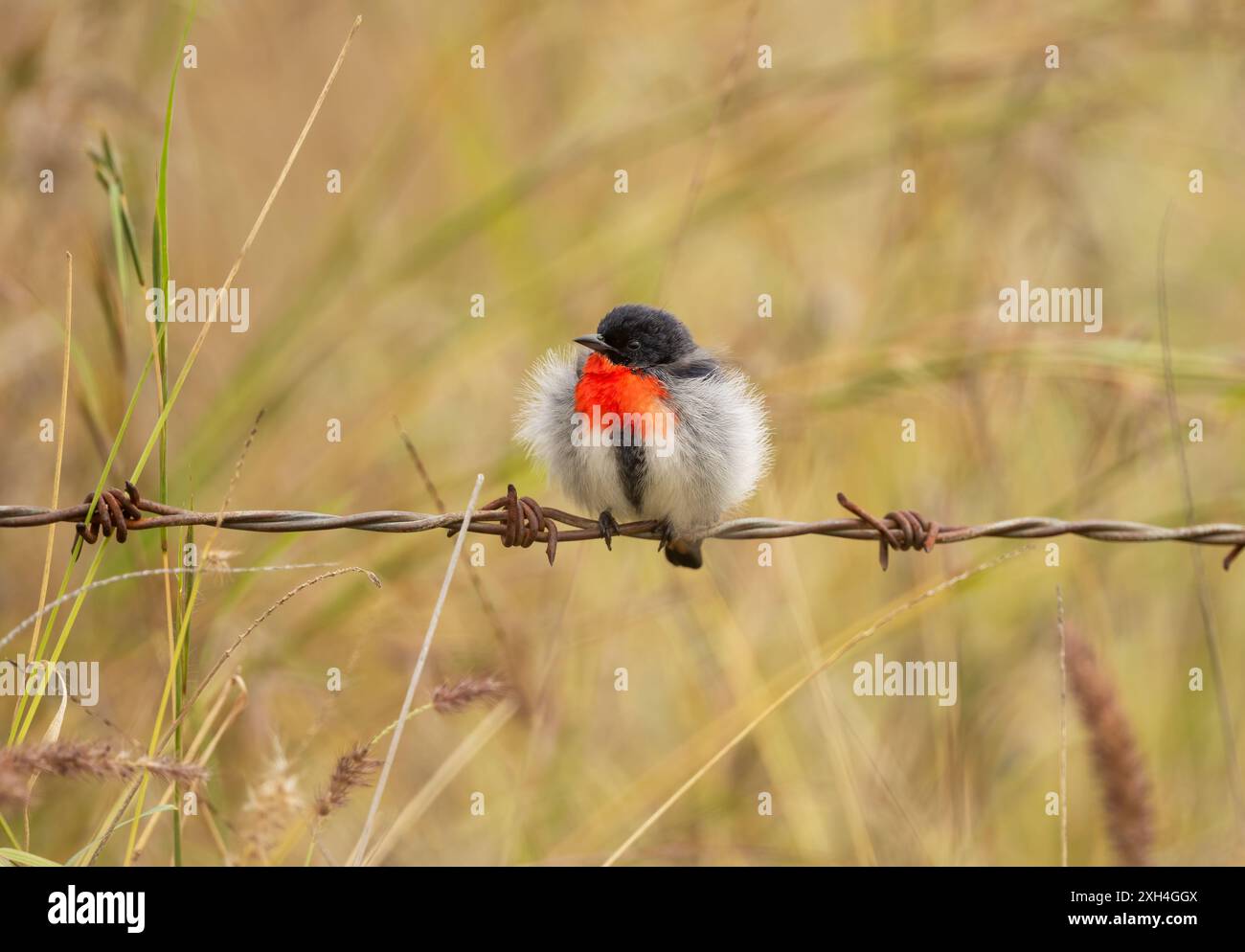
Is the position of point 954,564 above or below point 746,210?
below

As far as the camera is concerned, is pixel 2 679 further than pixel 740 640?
No

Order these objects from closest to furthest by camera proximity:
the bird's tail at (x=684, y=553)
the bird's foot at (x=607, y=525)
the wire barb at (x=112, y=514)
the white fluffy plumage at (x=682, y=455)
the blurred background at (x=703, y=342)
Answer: the wire barb at (x=112, y=514) → the bird's foot at (x=607, y=525) → the white fluffy plumage at (x=682, y=455) → the bird's tail at (x=684, y=553) → the blurred background at (x=703, y=342)

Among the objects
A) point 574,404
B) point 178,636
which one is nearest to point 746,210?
point 574,404

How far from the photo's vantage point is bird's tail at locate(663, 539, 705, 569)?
13.9 ft

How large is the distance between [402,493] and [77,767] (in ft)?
10.4

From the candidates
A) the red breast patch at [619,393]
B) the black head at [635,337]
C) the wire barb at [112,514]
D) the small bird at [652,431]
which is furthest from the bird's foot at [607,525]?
the wire barb at [112,514]

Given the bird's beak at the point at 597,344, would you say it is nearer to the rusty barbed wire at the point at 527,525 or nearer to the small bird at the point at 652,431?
the small bird at the point at 652,431

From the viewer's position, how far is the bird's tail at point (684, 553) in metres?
4.25

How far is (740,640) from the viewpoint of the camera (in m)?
4.71

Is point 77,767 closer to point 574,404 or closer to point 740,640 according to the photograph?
point 574,404

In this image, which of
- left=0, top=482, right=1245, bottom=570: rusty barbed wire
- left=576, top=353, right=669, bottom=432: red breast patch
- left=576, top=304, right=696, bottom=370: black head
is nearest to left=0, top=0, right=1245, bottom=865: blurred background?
left=576, top=304, right=696, bottom=370: black head

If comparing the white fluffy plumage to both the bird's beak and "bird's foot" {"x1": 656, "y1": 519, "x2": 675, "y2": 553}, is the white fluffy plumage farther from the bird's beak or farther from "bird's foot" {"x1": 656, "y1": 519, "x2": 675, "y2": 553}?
the bird's beak

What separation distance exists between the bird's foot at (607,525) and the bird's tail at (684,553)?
23cm

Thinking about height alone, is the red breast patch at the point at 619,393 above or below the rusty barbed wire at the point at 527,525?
above
